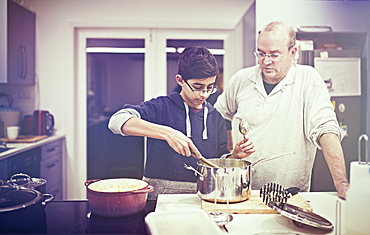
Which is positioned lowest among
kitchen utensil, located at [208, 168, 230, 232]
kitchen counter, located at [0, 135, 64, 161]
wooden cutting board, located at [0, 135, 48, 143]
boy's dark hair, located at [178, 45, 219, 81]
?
kitchen utensil, located at [208, 168, 230, 232]

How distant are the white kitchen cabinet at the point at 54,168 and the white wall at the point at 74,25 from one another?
6 centimetres

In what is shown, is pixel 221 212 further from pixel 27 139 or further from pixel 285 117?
pixel 27 139

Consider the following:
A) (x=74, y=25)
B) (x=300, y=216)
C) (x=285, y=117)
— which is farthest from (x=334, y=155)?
(x=74, y=25)

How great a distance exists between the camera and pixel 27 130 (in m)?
2.28

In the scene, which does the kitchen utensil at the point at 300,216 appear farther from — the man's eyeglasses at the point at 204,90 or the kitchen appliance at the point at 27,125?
the kitchen appliance at the point at 27,125

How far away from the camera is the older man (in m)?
1.68

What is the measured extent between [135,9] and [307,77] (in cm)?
117

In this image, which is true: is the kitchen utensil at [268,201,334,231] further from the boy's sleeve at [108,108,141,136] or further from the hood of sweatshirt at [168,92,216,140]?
the boy's sleeve at [108,108,141,136]

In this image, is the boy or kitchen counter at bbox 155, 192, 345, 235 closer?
kitchen counter at bbox 155, 192, 345, 235

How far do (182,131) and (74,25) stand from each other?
103 cm

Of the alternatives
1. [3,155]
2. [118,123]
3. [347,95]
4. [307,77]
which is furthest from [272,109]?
[3,155]

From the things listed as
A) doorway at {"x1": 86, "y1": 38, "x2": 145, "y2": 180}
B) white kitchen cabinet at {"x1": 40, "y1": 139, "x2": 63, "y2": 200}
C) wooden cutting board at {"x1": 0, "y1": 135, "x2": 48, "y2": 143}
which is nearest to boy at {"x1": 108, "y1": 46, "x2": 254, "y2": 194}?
doorway at {"x1": 86, "y1": 38, "x2": 145, "y2": 180}

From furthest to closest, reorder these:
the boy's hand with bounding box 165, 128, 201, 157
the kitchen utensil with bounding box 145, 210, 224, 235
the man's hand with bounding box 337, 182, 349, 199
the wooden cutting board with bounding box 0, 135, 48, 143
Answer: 1. the wooden cutting board with bounding box 0, 135, 48, 143
2. the boy's hand with bounding box 165, 128, 201, 157
3. the man's hand with bounding box 337, 182, 349, 199
4. the kitchen utensil with bounding box 145, 210, 224, 235

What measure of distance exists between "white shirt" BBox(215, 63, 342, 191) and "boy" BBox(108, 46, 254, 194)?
110mm
